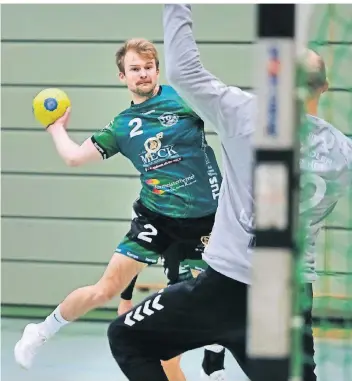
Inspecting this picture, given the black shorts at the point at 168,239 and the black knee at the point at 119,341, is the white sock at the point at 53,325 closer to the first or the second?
the black shorts at the point at 168,239

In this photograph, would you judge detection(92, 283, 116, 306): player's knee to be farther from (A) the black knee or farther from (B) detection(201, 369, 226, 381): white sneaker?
(A) the black knee

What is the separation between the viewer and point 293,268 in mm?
1636

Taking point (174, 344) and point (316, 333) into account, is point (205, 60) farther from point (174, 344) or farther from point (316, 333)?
point (174, 344)

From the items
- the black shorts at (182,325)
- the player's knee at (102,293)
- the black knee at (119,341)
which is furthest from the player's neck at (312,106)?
the player's knee at (102,293)

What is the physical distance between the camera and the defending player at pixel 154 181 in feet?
13.0

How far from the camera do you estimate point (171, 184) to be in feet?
13.1

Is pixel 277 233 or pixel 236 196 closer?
pixel 277 233

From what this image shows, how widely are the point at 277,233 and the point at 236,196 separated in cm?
86

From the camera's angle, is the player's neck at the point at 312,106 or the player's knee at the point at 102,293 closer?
the player's neck at the point at 312,106

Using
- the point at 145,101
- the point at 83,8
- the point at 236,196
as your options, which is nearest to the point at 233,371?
the point at 145,101

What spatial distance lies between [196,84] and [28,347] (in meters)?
2.11

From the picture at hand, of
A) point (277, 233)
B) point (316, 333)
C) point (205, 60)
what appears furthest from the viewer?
point (205, 60)

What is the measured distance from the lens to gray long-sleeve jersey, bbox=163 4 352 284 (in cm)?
228

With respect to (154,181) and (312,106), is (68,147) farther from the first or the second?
(312,106)
